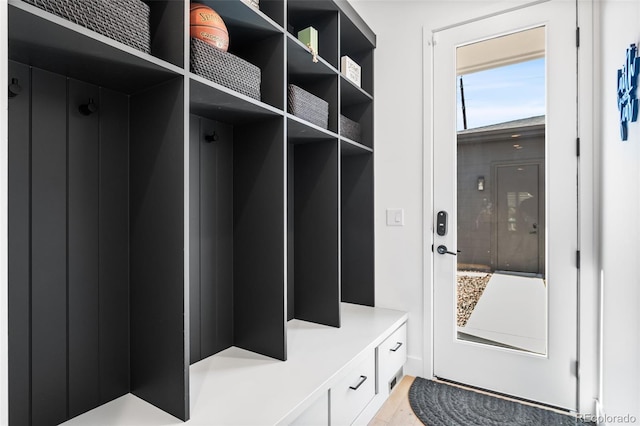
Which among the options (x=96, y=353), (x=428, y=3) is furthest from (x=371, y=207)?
(x=96, y=353)

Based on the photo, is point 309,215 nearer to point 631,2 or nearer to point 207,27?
point 207,27

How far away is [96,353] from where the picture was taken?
1268 millimetres

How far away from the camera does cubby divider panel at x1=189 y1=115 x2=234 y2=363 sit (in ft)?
5.29

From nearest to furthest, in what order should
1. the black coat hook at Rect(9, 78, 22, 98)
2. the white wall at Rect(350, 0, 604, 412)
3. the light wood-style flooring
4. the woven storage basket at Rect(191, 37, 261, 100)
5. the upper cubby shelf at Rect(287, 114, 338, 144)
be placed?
the black coat hook at Rect(9, 78, 22, 98)
the woven storage basket at Rect(191, 37, 261, 100)
the upper cubby shelf at Rect(287, 114, 338, 144)
the light wood-style flooring
the white wall at Rect(350, 0, 604, 412)

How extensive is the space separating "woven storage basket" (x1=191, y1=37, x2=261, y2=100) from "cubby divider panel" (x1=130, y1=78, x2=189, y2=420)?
14cm

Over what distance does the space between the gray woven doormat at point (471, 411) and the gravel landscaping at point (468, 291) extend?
0.42 meters

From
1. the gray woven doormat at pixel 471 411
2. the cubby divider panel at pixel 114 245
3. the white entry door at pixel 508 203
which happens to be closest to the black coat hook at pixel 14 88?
the cubby divider panel at pixel 114 245

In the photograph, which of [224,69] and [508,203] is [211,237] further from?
[508,203]

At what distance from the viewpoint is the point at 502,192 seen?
2.11 metres

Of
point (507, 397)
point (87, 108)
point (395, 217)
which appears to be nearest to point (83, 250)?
point (87, 108)

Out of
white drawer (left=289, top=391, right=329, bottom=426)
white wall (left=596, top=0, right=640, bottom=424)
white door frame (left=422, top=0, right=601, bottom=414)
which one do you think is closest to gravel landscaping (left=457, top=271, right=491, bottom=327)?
white door frame (left=422, top=0, right=601, bottom=414)

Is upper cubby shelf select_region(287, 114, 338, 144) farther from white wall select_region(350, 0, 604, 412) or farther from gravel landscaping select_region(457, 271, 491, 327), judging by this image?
gravel landscaping select_region(457, 271, 491, 327)

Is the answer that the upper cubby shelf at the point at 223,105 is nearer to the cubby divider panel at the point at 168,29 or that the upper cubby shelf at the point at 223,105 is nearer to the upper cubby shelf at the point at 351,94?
the cubby divider panel at the point at 168,29

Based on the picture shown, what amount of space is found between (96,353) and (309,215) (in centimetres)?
126
